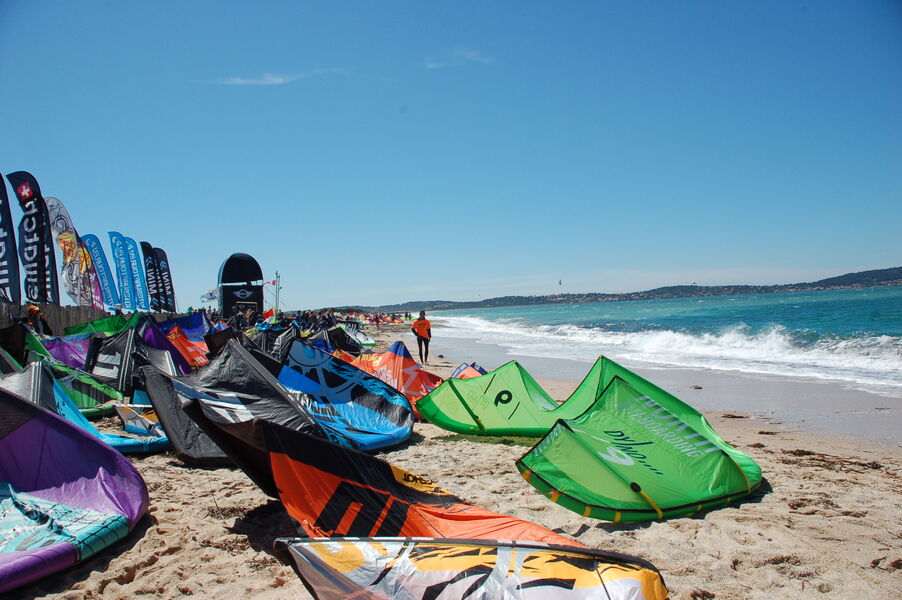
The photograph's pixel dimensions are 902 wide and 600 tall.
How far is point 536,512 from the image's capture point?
4.04 m

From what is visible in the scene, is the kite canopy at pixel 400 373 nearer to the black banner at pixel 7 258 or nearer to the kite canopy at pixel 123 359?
the kite canopy at pixel 123 359

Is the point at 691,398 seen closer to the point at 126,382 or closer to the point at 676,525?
the point at 676,525

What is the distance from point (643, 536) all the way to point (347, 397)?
13.3 ft

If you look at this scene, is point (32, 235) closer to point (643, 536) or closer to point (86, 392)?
point (86, 392)

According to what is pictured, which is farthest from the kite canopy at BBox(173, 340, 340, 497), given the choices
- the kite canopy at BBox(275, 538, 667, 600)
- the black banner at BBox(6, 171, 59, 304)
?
the black banner at BBox(6, 171, 59, 304)

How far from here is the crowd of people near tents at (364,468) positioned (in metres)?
2.26

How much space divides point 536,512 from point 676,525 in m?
1.00

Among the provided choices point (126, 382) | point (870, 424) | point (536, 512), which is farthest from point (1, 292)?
point (870, 424)

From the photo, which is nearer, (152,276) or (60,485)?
(60,485)

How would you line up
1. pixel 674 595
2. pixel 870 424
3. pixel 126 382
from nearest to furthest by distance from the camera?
pixel 674 595
pixel 870 424
pixel 126 382

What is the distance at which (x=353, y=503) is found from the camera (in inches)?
122

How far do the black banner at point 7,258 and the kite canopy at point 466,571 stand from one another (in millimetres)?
13949

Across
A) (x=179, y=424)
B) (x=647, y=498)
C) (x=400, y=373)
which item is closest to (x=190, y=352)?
(x=400, y=373)

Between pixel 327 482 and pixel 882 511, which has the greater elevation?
pixel 327 482
